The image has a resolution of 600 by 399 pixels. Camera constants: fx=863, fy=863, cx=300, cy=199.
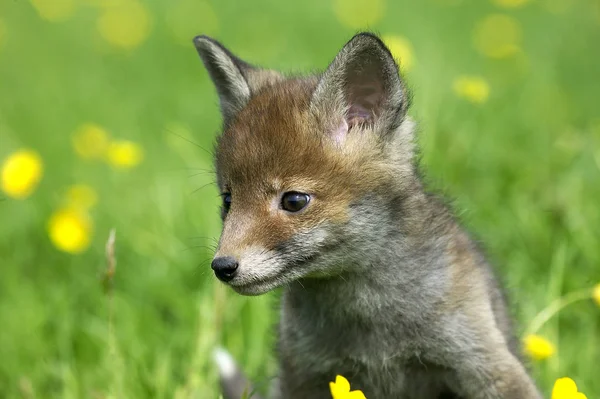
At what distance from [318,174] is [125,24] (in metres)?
7.73

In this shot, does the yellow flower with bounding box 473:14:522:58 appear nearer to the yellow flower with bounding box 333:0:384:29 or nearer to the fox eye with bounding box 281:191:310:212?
the yellow flower with bounding box 333:0:384:29

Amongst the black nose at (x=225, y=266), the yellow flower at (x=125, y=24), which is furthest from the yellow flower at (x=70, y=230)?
the yellow flower at (x=125, y=24)

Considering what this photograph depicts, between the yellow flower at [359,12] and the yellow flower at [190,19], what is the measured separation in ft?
4.92

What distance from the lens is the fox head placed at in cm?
301

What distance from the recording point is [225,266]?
9.52 feet

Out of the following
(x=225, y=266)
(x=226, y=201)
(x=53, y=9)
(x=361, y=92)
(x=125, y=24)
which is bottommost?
(x=225, y=266)

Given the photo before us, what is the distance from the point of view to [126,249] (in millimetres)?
5465

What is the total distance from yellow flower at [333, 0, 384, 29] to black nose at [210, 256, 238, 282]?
6.77 meters

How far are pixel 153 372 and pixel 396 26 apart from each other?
6002mm

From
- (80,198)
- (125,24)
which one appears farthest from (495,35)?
(80,198)

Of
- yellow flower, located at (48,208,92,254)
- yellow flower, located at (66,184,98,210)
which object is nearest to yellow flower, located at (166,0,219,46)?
yellow flower, located at (66,184,98,210)

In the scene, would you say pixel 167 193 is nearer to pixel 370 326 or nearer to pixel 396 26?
pixel 370 326

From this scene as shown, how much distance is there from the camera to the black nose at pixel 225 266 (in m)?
2.90

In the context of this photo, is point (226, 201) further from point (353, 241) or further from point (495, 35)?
point (495, 35)
